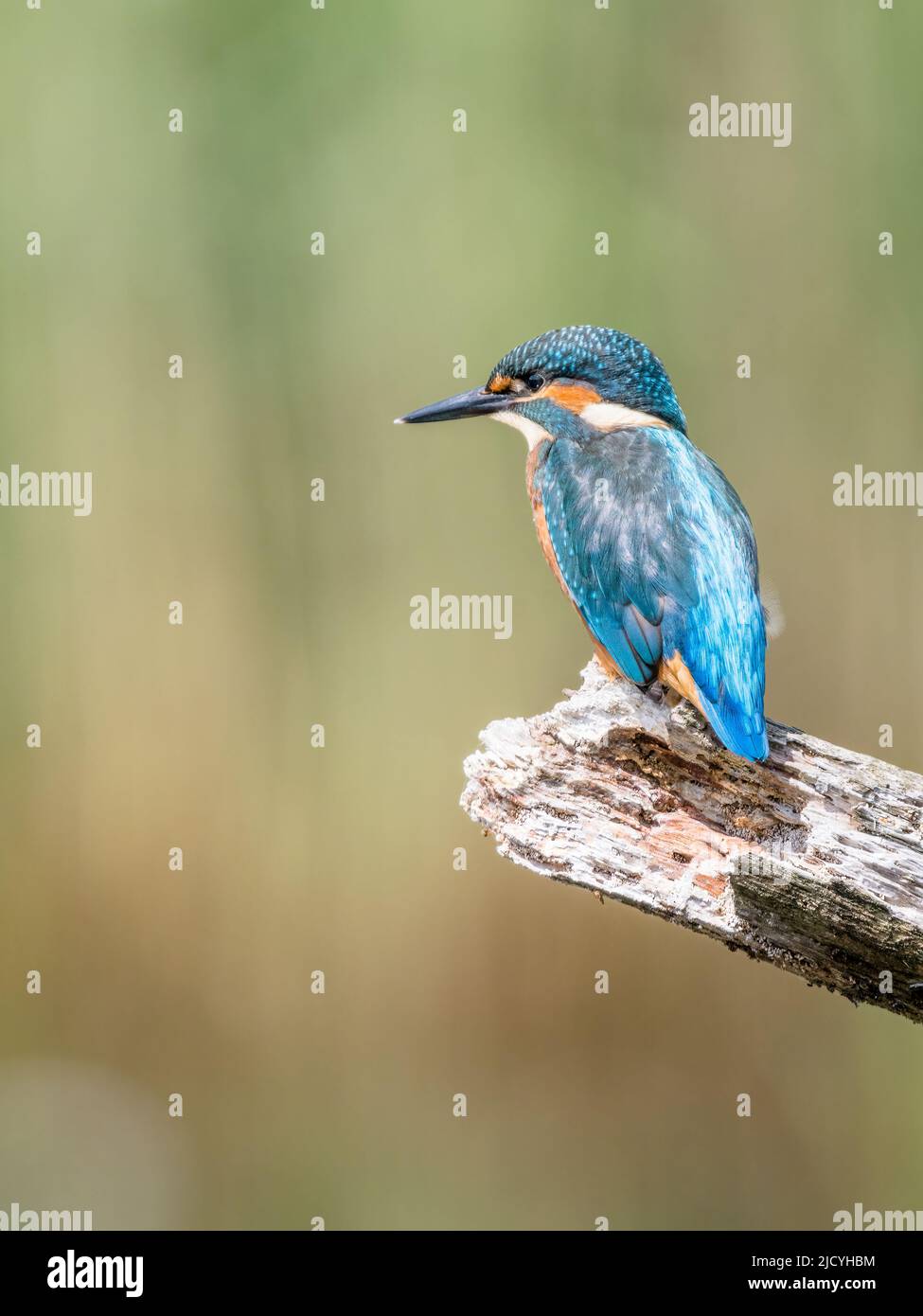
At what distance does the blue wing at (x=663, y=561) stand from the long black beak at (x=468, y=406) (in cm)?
18

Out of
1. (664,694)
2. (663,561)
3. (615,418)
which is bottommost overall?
(664,694)

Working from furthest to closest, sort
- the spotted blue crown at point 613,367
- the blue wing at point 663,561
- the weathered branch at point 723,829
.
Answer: the spotted blue crown at point 613,367
the blue wing at point 663,561
the weathered branch at point 723,829

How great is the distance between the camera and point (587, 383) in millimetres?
2012

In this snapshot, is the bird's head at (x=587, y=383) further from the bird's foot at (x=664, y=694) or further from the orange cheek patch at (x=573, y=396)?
the bird's foot at (x=664, y=694)

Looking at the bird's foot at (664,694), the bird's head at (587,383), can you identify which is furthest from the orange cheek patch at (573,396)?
the bird's foot at (664,694)

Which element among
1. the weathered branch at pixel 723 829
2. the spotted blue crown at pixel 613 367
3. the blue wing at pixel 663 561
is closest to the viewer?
the weathered branch at pixel 723 829

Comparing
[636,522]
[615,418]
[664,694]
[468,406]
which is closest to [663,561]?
[636,522]

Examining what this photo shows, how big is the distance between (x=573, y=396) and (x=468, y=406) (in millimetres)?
195

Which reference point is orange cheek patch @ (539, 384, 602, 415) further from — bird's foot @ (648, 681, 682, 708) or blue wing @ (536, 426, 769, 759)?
bird's foot @ (648, 681, 682, 708)

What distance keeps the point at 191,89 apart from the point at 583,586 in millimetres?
1723

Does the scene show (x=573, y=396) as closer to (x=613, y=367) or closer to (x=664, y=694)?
(x=613, y=367)

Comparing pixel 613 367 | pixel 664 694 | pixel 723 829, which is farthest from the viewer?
pixel 613 367

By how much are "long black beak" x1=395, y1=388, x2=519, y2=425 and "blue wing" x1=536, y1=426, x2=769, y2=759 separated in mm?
177

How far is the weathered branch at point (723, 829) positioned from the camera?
135 cm
